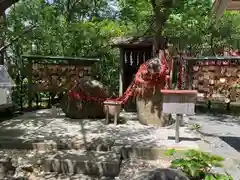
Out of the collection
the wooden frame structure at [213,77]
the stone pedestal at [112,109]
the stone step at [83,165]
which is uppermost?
the wooden frame structure at [213,77]

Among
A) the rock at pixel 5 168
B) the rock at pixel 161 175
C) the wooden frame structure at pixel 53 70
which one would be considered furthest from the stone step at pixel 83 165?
the wooden frame structure at pixel 53 70

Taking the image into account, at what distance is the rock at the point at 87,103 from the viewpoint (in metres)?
7.33

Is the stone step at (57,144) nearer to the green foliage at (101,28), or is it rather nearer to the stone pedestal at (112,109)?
the stone pedestal at (112,109)

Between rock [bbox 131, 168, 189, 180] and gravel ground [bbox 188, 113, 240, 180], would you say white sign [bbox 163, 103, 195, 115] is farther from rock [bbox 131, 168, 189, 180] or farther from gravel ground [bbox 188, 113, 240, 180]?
rock [bbox 131, 168, 189, 180]

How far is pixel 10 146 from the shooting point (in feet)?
17.4

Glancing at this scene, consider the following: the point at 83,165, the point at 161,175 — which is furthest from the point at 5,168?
the point at 161,175

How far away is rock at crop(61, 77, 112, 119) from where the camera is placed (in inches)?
289

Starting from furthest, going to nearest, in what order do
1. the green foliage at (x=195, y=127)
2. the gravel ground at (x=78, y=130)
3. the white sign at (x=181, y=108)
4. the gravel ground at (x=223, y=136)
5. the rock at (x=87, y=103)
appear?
the rock at (x=87, y=103), the green foliage at (x=195, y=127), the gravel ground at (x=78, y=130), the white sign at (x=181, y=108), the gravel ground at (x=223, y=136)

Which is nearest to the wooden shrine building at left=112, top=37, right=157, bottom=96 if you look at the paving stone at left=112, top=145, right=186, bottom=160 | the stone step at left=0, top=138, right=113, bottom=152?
the stone step at left=0, top=138, right=113, bottom=152

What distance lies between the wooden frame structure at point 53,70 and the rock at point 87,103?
1839 millimetres

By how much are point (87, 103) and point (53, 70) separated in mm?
2424

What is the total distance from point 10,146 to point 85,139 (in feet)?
4.41

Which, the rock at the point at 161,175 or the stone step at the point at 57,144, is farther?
the stone step at the point at 57,144

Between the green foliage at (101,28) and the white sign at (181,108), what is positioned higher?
the green foliage at (101,28)
